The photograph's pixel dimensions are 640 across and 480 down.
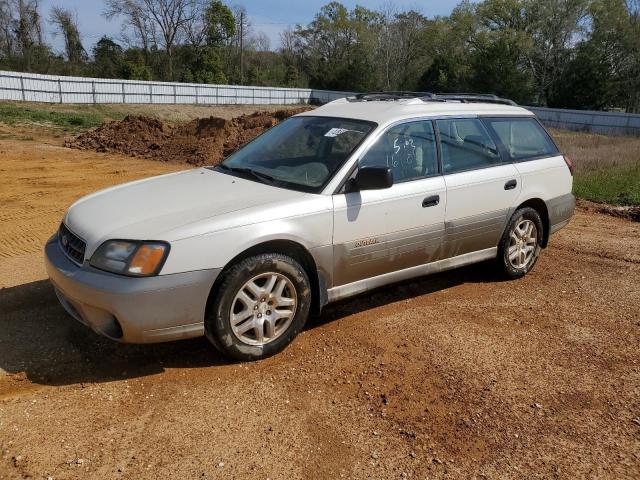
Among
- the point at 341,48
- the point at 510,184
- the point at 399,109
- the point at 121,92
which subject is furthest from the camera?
the point at 341,48

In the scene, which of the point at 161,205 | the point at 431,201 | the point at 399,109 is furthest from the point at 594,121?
the point at 161,205

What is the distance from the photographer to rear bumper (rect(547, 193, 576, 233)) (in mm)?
5770

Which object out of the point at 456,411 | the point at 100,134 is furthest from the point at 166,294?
the point at 100,134

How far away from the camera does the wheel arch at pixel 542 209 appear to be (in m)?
5.56

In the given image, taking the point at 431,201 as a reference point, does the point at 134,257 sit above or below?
below

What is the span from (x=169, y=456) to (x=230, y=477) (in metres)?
0.37

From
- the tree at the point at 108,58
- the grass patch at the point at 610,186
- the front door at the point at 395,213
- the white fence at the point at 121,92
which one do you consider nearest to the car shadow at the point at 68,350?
the front door at the point at 395,213

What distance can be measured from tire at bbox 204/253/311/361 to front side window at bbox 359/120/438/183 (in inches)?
42.8

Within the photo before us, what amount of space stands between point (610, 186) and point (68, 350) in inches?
426

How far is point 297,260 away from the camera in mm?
3984

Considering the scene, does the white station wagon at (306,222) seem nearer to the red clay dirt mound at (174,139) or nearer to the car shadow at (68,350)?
the car shadow at (68,350)

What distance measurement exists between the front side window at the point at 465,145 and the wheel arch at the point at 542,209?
2.01 ft

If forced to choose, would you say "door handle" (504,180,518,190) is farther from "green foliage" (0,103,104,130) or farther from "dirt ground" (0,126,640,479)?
"green foliage" (0,103,104,130)

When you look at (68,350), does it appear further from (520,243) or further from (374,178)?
(520,243)
